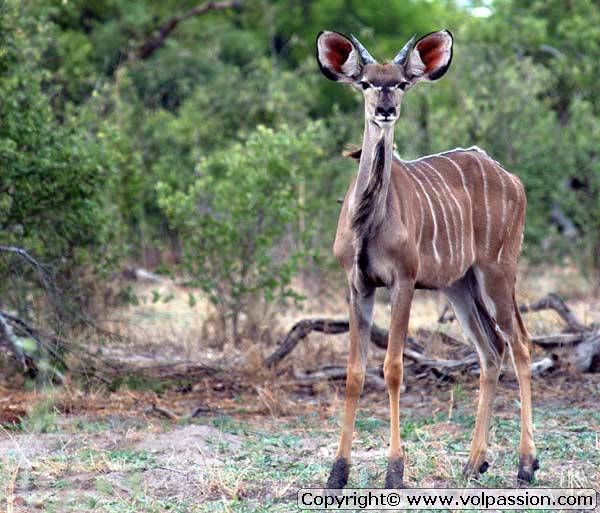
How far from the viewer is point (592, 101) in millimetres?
10773

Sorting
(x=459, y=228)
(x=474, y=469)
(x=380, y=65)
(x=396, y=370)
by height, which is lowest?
(x=474, y=469)

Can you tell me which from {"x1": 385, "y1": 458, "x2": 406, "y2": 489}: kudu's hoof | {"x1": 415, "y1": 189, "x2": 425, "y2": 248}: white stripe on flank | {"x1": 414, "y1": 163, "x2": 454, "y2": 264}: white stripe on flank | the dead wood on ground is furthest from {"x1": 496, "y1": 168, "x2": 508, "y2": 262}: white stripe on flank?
the dead wood on ground

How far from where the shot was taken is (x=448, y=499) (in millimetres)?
3656

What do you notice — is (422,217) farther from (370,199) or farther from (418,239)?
(370,199)

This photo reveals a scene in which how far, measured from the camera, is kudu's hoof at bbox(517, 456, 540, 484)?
12.8ft

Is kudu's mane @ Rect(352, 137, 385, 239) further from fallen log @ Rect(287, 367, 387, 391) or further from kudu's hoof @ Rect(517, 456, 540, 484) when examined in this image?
fallen log @ Rect(287, 367, 387, 391)

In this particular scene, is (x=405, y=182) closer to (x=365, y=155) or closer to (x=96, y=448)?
(x=365, y=155)

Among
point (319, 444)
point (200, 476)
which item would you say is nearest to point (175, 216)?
point (319, 444)

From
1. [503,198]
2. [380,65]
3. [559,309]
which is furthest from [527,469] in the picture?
[559,309]

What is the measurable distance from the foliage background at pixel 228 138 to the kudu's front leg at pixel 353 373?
2.59m

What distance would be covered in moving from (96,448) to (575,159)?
644cm

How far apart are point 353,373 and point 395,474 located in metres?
0.40

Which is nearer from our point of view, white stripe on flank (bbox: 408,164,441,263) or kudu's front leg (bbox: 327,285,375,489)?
kudu's front leg (bbox: 327,285,375,489)

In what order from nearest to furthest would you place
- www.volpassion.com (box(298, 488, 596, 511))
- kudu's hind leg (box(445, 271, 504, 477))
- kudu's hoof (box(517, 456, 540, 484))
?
www.volpassion.com (box(298, 488, 596, 511)) < kudu's hoof (box(517, 456, 540, 484)) < kudu's hind leg (box(445, 271, 504, 477))
